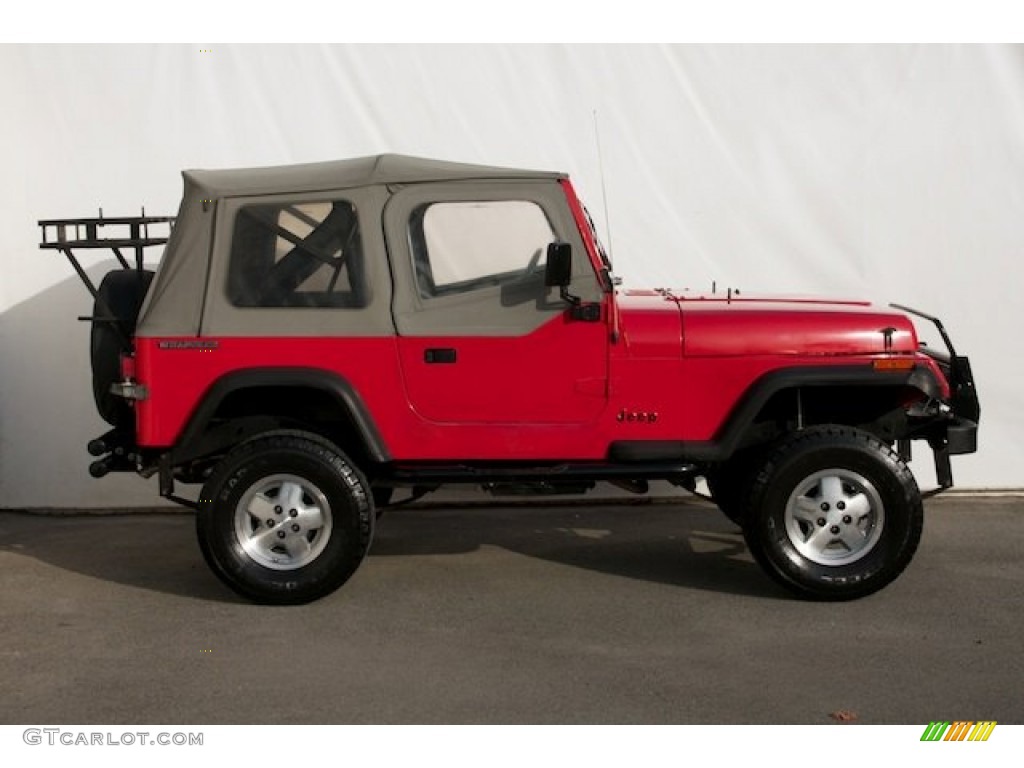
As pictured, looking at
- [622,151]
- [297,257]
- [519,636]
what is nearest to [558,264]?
[297,257]

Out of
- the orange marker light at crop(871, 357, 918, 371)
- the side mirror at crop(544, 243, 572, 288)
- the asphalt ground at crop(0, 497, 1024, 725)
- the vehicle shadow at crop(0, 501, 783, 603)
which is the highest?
the side mirror at crop(544, 243, 572, 288)

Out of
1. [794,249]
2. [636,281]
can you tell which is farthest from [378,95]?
[794,249]

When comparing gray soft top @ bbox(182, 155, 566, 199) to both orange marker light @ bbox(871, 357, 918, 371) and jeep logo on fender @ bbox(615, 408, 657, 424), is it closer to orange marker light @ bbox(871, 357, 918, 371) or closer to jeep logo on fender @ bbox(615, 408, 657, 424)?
jeep logo on fender @ bbox(615, 408, 657, 424)

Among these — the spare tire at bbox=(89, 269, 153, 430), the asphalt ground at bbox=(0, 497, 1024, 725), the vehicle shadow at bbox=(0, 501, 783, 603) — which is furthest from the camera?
the vehicle shadow at bbox=(0, 501, 783, 603)

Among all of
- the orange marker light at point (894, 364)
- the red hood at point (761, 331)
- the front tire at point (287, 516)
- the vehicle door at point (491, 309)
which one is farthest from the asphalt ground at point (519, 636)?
the red hood at point (761, 331)

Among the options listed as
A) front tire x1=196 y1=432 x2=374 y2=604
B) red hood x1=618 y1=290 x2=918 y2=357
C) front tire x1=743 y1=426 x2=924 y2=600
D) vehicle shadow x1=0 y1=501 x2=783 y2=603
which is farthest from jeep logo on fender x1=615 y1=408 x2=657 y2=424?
front tire x1=196 y1=432 x2=374 y2=604

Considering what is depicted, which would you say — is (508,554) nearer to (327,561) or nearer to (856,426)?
(327,561)

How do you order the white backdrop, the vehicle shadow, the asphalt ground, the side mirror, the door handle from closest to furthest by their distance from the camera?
the asphalt ground
the side mirror
the door handle
the vehicle shadow
the white backdrop

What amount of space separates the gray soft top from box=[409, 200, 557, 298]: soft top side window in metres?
0.14

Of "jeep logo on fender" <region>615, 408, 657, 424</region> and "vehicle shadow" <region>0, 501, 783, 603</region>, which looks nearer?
"jeep logo on fender" <region>615, 408, 657, 424</region>

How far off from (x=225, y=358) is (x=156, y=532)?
94.4 inches

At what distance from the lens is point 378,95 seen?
9.54 m

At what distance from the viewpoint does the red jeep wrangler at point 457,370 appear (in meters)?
7.07

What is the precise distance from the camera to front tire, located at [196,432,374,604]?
7.07 m
